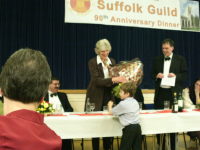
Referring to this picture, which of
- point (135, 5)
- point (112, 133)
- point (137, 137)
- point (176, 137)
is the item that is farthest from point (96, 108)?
point (135, 5)

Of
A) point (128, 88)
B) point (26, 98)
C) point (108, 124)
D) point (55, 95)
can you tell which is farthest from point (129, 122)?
point (26, 98)

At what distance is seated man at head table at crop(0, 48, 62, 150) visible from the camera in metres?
0.72

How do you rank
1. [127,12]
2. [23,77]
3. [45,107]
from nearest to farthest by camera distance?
[23,77] < [45,107] < [127,12]

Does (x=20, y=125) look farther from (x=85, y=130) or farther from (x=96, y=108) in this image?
(x=96, y=108)

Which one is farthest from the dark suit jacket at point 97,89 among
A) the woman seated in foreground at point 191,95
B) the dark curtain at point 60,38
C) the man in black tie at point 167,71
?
the dark curtain at point 60,38

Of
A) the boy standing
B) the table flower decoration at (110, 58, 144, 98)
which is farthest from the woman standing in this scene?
the boy standing

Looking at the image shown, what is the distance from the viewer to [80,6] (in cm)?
543

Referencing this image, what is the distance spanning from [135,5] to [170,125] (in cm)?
363

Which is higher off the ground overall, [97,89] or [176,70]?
[176,70]

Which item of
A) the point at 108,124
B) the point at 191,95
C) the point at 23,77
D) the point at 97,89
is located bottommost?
the point at 108,124

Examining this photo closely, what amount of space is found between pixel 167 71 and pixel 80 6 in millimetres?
2678

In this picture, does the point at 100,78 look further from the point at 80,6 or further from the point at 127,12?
the point at 127,12

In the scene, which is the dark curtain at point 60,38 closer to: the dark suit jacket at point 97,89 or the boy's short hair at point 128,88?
the dark suit jacket at point 97,89

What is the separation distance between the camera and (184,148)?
14.8 ft
